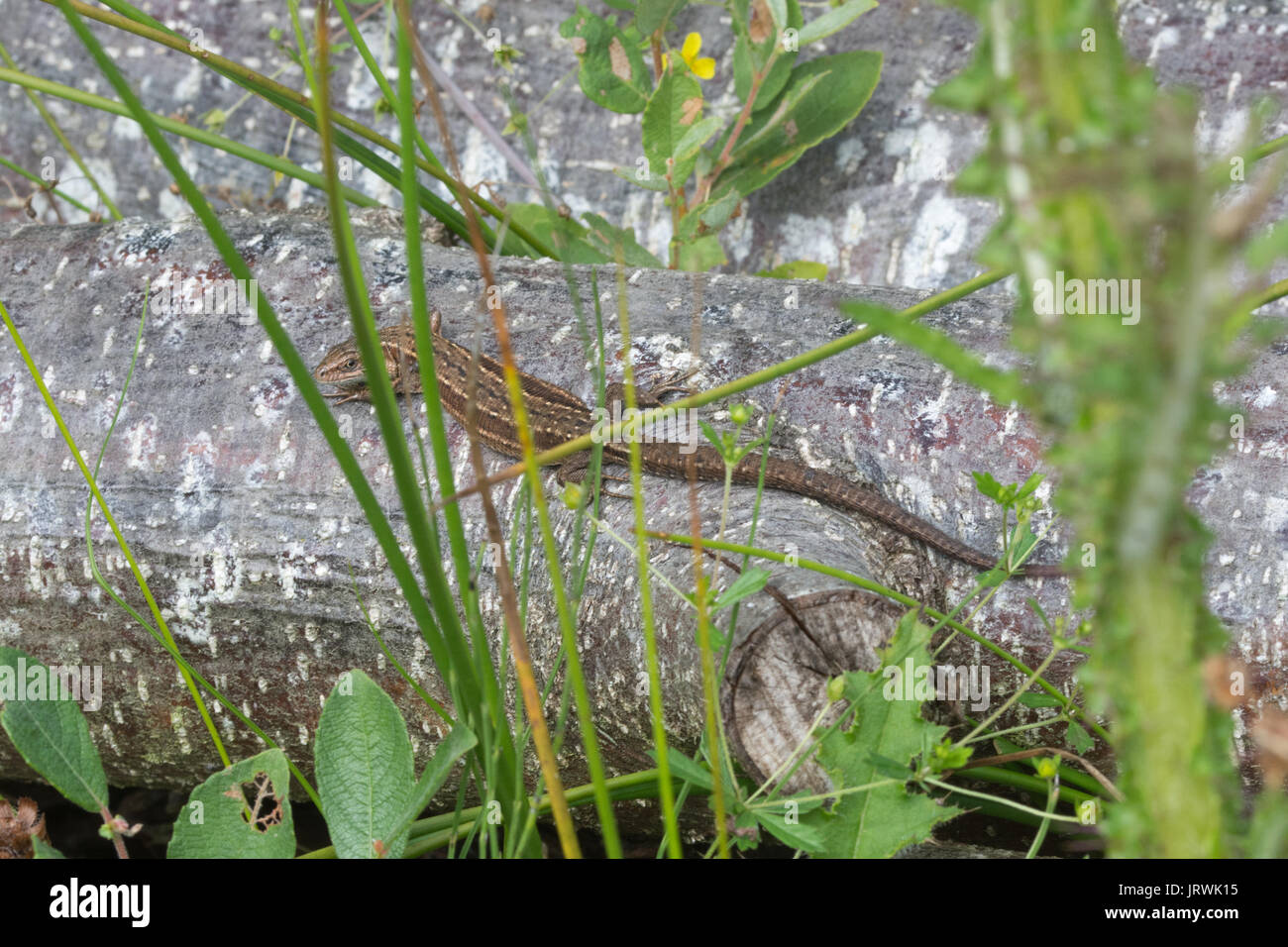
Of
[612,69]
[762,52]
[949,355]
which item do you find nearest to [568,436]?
[612,69]

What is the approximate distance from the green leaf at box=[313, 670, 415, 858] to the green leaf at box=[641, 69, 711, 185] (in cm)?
140

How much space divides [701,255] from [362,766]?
1.60 meters

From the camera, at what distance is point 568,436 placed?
2.36 m

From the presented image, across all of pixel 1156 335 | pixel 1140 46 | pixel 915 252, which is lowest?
pixel 1156 335

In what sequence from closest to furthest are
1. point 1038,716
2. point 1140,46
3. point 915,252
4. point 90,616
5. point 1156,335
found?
point 1156,335 → point 1038,716 → point 90,616 → point 1140,46 → point 915,252

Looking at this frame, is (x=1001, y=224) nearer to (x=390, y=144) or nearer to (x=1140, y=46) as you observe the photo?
(x=390, y=144)

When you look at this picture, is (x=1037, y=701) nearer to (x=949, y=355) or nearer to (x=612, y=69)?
(x=949, y=355)

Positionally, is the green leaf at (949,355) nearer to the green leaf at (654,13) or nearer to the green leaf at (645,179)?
the green leaf at (645,179)

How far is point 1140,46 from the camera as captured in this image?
234 cm

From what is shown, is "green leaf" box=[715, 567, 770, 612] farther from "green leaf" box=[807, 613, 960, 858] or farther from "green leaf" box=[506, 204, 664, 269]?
"green leaf" box=[506, 204, 664, 269]

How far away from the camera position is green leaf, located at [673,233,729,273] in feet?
7.98

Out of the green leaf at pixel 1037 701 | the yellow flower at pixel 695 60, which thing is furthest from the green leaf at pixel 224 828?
the yellow flower at pixel 695 60
